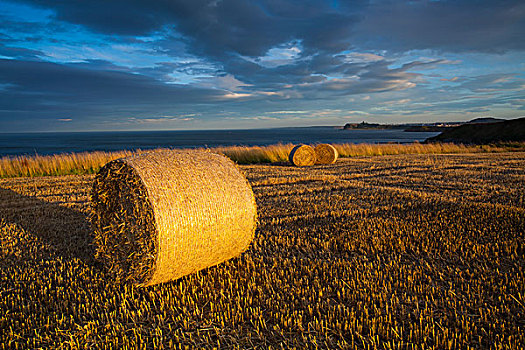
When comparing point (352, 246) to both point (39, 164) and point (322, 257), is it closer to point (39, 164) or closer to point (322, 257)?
point (322, 257)

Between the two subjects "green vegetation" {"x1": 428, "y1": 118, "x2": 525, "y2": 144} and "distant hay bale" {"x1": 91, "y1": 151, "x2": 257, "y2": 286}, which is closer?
"distant hay bale" {"x1": 91, "y1": 151, "x2": 257, "y2": 286}

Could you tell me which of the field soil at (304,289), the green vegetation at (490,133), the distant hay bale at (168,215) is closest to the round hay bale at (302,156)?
the field soil at (304,289)

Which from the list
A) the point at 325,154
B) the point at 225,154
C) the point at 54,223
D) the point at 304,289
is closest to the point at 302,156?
the point at 325,154

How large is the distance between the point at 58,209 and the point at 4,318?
5.72 metres

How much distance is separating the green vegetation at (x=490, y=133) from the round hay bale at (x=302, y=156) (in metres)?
29.8

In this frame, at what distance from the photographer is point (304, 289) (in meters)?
4.32

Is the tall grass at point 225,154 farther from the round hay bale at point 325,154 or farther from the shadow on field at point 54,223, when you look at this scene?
the shadow on field at point 54,223

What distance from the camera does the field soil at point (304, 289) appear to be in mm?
3461

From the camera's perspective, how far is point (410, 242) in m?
5.93

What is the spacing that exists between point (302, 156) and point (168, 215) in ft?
51.2

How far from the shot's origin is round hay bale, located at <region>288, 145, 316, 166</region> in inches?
765

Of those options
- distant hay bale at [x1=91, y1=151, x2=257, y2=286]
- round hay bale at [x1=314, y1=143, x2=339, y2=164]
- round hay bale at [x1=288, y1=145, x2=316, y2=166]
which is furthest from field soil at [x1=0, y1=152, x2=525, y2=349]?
round hay bale at [x1=314, y1=143, x2=339, y2=164]

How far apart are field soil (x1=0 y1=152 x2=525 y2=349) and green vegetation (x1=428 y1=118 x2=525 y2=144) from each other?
133 feet

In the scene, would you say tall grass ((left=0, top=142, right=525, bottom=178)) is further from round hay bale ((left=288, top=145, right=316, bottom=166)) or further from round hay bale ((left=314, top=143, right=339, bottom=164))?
round hay bale ((left=288, top=145, right=316, bottom=166))
